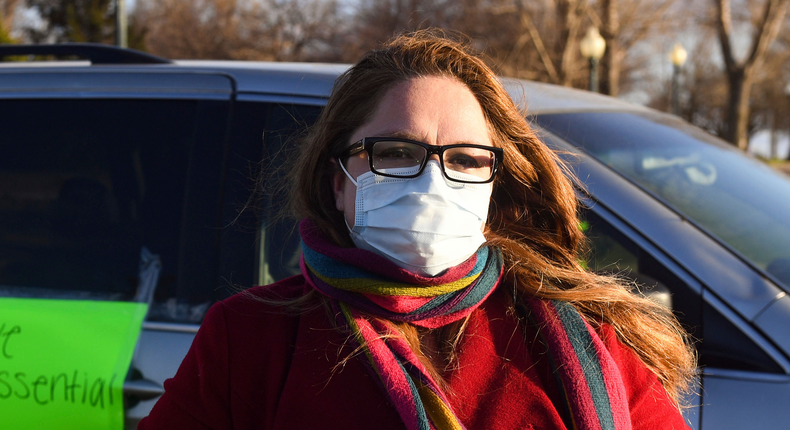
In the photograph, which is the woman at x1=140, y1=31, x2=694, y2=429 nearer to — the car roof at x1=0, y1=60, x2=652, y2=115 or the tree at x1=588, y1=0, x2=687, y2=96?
the car roof at x1=0, y1=60, x2=652, y2=115

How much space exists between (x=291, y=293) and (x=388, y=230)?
0.28 meters

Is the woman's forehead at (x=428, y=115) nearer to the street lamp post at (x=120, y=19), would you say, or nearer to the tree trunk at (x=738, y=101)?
the street lamp post at (x=120, y=19)

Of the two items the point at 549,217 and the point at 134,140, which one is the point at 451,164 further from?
the point at 134,140

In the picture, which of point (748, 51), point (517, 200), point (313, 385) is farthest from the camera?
point (748, 51)

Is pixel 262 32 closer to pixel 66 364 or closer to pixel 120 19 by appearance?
pixel 120 19

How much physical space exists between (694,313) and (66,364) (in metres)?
1.74

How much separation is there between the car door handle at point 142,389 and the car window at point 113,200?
209 millimetres

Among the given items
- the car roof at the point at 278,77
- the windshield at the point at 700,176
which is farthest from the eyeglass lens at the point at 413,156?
the windshield at the point at 700,176

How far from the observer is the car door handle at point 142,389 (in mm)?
1916

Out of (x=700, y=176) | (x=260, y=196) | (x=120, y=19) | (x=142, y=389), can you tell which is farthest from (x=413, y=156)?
(x=120, y=19)

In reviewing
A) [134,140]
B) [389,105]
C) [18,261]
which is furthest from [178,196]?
[389,105]

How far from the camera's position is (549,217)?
72.2 inches

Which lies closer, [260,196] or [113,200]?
[260,196]

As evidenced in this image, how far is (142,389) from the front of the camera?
1921 mm
